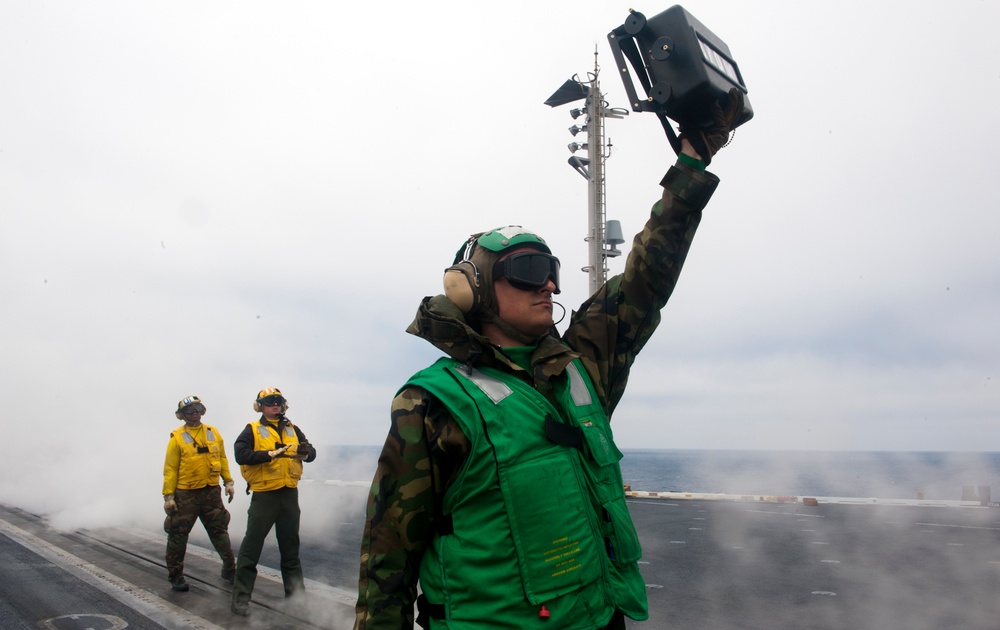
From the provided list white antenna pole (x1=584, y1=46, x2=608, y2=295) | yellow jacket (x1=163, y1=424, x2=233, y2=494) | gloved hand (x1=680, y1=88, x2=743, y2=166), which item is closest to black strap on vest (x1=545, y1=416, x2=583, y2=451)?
gloved hand (x1=680, y1=88, x2=743, y2=166)

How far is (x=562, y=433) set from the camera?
202cm


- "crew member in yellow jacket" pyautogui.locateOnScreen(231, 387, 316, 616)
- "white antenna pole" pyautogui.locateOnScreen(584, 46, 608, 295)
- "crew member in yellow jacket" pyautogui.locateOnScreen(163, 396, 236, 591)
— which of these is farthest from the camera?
"white antenna pole" pyautogui.locateOnScreen(584, 46, 608, 295)

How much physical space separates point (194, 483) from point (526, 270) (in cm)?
746

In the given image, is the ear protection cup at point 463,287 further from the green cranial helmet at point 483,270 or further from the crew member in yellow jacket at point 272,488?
the crew member in yellow jacket at point 272,488

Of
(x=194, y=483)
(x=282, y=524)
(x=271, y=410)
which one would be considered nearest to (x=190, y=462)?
(x=194, y=483)

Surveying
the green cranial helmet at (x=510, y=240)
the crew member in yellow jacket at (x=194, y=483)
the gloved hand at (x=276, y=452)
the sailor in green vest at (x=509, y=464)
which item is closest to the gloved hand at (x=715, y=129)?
the sailor in green vest at (x=509, y=464)

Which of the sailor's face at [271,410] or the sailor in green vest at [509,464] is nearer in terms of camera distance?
the sailor in green vest at [509,464]

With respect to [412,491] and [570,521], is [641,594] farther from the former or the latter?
[412,491]

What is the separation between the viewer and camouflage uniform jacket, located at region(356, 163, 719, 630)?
2.01 metres

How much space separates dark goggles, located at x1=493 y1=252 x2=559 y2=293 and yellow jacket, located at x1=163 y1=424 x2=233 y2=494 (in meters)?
7.37

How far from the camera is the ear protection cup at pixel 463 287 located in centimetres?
225

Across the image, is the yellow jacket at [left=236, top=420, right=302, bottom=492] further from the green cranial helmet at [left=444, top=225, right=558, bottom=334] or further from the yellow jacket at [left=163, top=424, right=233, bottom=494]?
the green cranial helmet at [left=444, top=225, right=558, bottom=334]

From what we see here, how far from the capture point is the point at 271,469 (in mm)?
7211

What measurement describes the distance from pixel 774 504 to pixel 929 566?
810 cm
